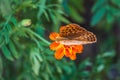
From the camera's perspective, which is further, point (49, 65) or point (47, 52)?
point (49, 65)

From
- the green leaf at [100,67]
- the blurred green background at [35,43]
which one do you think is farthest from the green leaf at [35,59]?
the green leaf at [100,67]

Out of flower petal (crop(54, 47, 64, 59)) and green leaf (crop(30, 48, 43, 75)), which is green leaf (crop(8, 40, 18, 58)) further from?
flower petal (crop(54, 47, 64, 59))

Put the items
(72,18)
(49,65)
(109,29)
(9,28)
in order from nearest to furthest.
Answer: (9,28) → (49,65) → (72,18) → (109,29)

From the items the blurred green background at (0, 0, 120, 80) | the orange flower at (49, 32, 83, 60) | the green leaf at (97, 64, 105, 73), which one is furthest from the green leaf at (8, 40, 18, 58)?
the green leaf at (97, 64, 105, 73)

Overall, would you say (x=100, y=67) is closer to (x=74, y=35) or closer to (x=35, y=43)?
(x=35, y=43)

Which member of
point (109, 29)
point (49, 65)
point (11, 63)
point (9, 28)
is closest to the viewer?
point (9, 28)

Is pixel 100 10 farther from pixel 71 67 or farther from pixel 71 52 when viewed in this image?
pixel 71 52

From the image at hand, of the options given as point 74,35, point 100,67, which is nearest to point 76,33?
point 74,35

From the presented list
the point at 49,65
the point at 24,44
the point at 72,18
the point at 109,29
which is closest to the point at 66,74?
the point at 49,65
